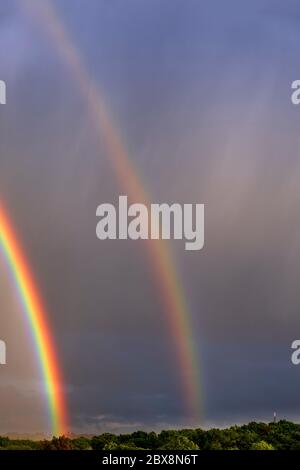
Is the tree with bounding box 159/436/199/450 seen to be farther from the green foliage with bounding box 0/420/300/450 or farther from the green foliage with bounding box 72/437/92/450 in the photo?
the green foliage with bounding box 72/437/92/450

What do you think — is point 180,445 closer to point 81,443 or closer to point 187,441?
point 187,441

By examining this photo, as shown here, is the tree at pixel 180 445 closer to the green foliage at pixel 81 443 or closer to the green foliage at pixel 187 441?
the green foliage at pixel 187 441

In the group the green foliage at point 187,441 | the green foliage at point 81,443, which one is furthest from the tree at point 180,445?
the green foliage at point 81,443

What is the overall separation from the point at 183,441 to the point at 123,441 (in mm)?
17416

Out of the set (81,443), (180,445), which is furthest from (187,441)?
(81,443)

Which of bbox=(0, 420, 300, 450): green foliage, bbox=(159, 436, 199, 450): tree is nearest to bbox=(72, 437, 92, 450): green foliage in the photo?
bbox=(0, 420, 300, 450): green foliage
